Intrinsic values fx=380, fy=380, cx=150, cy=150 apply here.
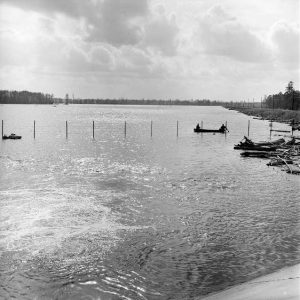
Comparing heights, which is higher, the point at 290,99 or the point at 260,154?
the point at 290,99

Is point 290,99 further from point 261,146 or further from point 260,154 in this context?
point 260,154

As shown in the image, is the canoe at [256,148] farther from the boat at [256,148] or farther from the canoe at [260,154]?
the canoe at [260,154]

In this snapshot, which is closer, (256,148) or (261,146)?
(256,148)

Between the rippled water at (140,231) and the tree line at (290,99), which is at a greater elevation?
the tree line at (290,99)

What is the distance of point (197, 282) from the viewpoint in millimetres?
14070

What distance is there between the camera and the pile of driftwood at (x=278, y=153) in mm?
39125

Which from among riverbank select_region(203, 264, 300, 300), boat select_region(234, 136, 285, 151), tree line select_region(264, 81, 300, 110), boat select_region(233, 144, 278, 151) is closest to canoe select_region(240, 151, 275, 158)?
boat select_region(233, 144, 278, 151)

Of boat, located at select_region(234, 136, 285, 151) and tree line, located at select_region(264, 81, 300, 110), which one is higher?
tree line, located at select_region(264, 81, 300, 110)

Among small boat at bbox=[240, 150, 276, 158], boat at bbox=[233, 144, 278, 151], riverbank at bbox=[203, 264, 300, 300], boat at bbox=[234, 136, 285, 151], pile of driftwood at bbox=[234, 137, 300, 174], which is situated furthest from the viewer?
boat at bbox=[234, 136, 285, 151]

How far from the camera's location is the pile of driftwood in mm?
39125

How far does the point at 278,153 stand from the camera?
47625 mm

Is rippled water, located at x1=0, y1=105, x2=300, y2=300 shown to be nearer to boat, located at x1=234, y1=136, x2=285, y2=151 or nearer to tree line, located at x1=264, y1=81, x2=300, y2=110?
boat, located at x1=234, y1=136, x2=285, y2=151

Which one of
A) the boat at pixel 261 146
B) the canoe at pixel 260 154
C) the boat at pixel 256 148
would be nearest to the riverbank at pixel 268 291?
the canoe at pixel 260 154

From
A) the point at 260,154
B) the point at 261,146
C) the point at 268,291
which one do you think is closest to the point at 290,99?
the point at 261,146
